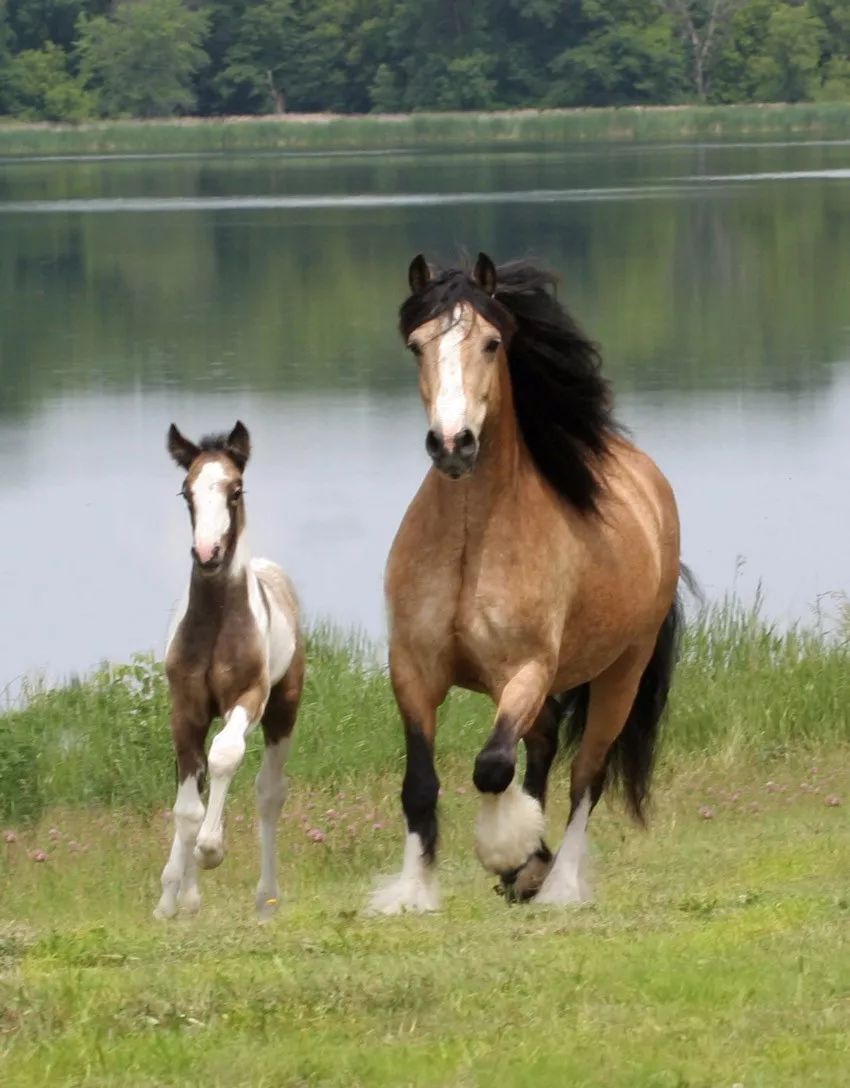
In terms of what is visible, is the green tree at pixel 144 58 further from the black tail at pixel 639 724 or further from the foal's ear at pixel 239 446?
Result: the foal's ear at pixel 239 446

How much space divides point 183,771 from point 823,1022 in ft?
8.62

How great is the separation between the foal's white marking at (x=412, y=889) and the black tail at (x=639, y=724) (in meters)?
1.76

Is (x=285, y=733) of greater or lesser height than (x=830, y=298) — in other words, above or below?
above

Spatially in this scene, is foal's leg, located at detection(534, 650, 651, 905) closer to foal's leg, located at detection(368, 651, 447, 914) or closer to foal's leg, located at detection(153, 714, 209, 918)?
foal's leg, located at detection(368, 651, 447, 914)

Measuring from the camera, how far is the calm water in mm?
17516

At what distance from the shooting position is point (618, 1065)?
4.47 meters

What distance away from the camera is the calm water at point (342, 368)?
17.5m

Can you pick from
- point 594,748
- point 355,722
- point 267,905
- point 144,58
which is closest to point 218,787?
point 267,905

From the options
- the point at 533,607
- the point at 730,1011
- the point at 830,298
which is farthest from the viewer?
the point at 830,298

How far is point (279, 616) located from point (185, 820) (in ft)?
2.64

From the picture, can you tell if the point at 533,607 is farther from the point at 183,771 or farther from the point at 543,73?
the point at 543,73

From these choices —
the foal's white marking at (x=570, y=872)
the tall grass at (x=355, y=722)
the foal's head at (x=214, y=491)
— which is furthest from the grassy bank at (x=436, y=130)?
the foal's head at (x=214, y=491)

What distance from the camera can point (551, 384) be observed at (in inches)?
278

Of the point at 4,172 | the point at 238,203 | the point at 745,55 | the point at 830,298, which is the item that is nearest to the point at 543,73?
the point at 745,55
